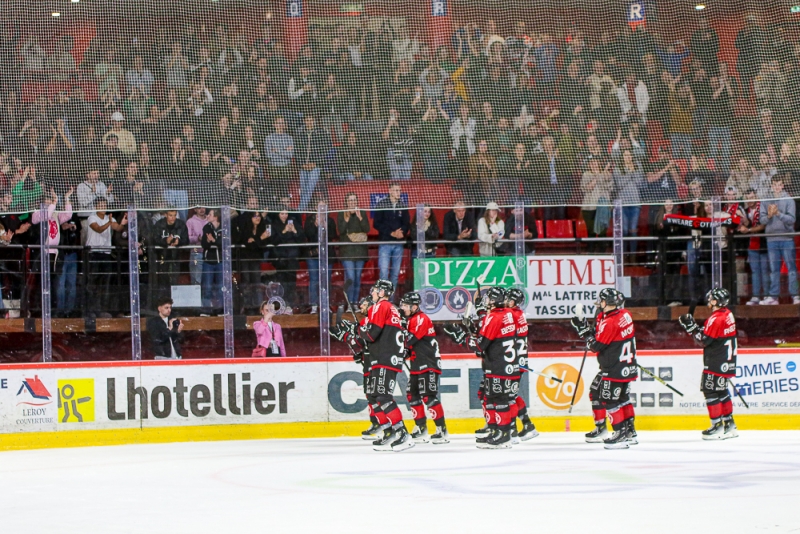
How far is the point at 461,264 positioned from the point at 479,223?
0.51 m

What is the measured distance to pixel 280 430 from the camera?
34.1 ft

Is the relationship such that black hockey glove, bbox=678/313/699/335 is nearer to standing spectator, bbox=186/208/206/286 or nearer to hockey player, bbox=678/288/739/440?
hockey player, bbox=678/288/739/440

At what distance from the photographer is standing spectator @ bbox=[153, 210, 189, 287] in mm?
10562

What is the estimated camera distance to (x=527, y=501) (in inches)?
258

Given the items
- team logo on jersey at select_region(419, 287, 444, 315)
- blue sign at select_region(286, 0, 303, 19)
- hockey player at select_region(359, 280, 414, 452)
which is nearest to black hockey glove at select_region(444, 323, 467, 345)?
hockey player at select_region(359, 280, 414, 452)

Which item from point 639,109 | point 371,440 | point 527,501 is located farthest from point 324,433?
point 639,109

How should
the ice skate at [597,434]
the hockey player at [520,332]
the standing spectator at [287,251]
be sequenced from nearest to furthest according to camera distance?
the hockey player at [520,332] → the ice skate at [597,434] → the standing spectator at [287,251]

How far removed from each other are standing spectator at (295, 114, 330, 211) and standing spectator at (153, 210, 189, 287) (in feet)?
3.99

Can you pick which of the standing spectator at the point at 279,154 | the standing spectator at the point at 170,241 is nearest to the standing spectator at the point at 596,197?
the standing spectator at the point at 279,154

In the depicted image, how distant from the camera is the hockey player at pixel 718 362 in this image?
32.5 ft

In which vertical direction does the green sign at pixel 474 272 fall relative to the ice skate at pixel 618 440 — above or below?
above

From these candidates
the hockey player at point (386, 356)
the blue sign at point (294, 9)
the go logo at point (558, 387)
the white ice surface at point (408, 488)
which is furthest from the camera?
the blue sign at point (294, 9)

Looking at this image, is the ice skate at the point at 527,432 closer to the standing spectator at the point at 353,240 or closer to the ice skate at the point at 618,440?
the ice skate at the point at 618,440

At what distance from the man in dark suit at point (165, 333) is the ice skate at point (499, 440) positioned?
2.98 metres
